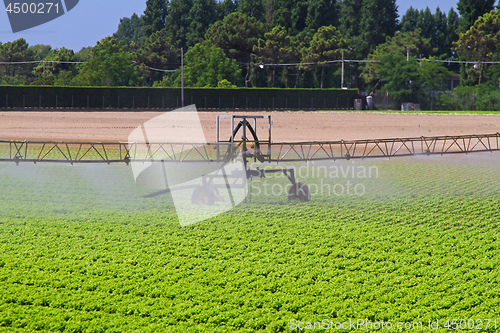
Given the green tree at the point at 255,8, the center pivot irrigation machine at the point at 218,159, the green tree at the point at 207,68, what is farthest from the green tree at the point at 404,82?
the green tree at the point at 255,8

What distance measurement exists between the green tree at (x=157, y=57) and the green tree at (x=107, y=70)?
1245cm

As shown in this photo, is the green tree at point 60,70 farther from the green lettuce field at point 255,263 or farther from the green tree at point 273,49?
the green lettuce field at point 255,263

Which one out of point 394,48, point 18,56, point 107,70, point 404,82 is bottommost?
point 404,82

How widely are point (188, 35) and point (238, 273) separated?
104216 millimetres

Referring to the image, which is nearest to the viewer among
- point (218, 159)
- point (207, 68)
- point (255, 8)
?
point (218, 159)

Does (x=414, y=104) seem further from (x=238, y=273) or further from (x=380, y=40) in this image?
(x=238, y=273)

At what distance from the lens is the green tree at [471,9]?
87.9 metres

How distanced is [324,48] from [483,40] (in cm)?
2516

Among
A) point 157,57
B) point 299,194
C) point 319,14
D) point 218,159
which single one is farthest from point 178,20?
point 299,194

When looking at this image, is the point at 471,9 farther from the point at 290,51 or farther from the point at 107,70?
the point at 107,70

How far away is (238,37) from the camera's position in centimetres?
9562

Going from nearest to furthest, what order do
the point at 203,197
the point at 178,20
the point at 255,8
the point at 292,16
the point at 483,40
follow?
the point at 203,197 < the point at 483,40 < the point at 292,16 < the point at 255,8 < the point at 178,20

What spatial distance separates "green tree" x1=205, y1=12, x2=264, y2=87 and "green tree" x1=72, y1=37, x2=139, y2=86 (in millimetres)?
16387

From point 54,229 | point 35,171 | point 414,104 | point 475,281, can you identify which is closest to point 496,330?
point 475,281
